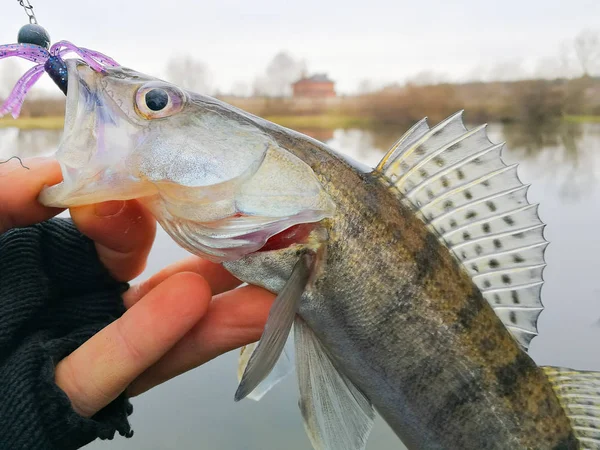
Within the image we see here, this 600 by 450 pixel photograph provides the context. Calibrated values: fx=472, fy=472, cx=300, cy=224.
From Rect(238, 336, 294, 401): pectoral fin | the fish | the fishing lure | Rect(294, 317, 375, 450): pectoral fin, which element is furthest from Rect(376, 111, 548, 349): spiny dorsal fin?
the fishing lure

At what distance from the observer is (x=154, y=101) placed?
0.85 meters

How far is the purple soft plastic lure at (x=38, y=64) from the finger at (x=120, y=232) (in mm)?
233

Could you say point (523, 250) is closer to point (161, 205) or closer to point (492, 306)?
point (492, 306)

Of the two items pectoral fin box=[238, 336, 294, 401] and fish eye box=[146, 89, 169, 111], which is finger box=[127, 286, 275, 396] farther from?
fish eye box=[146, 89, 169, 111]

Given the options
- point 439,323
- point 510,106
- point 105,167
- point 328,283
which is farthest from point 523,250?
point 510,106

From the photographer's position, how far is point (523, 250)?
1.01m

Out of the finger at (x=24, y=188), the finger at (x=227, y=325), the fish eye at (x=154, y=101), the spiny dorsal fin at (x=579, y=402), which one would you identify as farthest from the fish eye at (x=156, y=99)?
the spiny dorsal fin at (x=579, y=402)

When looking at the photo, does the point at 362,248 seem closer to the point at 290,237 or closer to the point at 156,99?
the point at 290,237

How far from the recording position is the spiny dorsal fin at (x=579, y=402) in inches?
38.9

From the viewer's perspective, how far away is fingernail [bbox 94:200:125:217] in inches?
35.4

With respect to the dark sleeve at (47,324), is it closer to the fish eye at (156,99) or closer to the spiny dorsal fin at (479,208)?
the fish eye at (156,99)

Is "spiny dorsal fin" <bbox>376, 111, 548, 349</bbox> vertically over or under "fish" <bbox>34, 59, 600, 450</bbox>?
over

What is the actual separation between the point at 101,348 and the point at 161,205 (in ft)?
0.89

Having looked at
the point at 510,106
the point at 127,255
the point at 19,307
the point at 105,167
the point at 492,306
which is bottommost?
the point at 19,307
